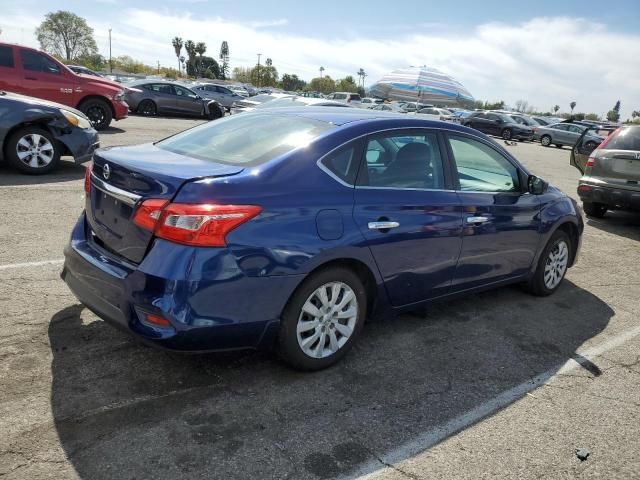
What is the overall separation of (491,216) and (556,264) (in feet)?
4.55

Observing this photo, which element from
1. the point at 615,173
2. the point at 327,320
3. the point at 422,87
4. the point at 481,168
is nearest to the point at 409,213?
the point at 327,320

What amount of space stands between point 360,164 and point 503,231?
1.59 metres

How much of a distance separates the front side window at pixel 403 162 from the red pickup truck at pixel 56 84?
1100cm

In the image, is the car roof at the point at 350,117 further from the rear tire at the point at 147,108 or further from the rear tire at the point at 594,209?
the rear tire at the point at 147,108

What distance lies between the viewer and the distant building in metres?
31.8

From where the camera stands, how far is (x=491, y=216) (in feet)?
14.3

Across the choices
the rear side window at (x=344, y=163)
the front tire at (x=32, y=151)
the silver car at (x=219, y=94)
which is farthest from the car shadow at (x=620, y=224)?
the silver car at (x=219, y=94)

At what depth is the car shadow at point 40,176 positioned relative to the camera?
7797 mm

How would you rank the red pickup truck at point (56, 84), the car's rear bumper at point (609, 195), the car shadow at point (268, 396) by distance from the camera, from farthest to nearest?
the red pickup truck at point (56, 84), the car's rear bumper at point (609, 195), the car shadow at point (268, 396)

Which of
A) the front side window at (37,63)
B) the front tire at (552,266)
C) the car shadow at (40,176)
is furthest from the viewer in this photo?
the front side window at (37,63)

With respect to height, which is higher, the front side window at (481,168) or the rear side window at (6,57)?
the front side window at (481,168)

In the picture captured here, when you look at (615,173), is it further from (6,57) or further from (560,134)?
(560,134)

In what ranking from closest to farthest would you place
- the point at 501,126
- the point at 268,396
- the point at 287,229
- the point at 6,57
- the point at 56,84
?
1. the point at 287,229
2. the point at 268,396
3. the point at 6,57
4. the point at 56,84
5. the point at 501,126

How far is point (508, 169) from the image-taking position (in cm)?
474
